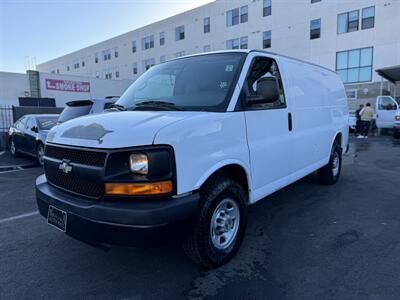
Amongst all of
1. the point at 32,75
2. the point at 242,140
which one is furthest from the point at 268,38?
the point at 242,140

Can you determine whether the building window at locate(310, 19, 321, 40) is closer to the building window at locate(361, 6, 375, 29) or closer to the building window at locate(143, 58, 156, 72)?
the building window at locate(361, 6, 375, 29)

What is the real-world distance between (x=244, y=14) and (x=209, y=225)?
3123 cm

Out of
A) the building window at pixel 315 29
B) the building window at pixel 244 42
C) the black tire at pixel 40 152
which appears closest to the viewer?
the black tire at pixel 40 152

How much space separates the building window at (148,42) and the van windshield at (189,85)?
125 feet

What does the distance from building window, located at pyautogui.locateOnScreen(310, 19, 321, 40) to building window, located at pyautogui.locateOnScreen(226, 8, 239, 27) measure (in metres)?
7.95

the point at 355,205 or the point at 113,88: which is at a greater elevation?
the point at 113,88

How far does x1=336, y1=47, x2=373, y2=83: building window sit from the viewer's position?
23438mm

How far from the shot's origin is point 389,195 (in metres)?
5.32

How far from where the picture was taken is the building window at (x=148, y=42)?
3950 cm

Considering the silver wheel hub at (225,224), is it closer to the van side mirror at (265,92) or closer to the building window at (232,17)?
the van side mirror at (265,92)

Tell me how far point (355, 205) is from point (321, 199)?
0.53 m

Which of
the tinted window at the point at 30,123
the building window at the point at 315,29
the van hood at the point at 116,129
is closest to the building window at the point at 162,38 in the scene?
the building window at the point at 315,29

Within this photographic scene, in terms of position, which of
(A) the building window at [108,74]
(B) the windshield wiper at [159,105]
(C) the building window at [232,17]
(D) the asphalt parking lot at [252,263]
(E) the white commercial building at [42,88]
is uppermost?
(C) the building window at [232,17]

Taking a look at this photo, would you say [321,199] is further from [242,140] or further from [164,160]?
[164,160]
